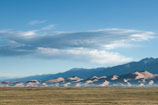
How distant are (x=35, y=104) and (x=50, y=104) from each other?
131 inches

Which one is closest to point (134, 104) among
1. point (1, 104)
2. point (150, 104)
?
point (150, 104)

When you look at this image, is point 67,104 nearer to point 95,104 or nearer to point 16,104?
point 95,104

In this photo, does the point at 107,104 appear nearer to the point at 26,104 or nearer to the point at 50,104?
the point at 50,104

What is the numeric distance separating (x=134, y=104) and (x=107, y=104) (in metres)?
5.83

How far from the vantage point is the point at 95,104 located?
68.2m

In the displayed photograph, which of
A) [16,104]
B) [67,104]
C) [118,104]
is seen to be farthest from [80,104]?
[16,104]

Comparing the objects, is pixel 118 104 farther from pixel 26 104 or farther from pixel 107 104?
pixel 26 104

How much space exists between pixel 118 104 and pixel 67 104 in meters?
10.8

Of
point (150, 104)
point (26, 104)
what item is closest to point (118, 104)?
point (150, 104)

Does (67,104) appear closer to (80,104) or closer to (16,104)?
(80,104)

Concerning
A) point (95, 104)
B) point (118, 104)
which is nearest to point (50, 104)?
point (95, 104)

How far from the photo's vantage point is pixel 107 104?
68750 millimetres

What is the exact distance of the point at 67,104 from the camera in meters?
69.6

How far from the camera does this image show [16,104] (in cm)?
6944
